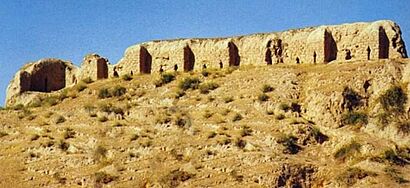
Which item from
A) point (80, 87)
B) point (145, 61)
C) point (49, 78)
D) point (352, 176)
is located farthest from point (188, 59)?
point (352, 176)

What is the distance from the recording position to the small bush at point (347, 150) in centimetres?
4409

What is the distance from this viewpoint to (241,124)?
1845 inches

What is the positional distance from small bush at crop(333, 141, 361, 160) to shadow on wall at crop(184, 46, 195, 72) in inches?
402

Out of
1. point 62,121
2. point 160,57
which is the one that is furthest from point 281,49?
point 62,121

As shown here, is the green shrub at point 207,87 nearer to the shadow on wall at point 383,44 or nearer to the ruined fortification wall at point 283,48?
the ruined fortification wall at point 283,48

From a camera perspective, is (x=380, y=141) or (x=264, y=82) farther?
(x=264, y=82)

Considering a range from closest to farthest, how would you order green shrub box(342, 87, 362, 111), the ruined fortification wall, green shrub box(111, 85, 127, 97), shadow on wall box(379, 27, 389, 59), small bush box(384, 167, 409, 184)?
small bush box(384, 167, 409, 184) < green shrub box(342, 87, 362, 111) < shadow on wall box(379, 27, 389, 59) < the ruined fortification wall < green shrub box(111, 85, 127, 97)

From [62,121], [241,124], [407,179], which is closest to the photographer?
[407,179]

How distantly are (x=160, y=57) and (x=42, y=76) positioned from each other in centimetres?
623

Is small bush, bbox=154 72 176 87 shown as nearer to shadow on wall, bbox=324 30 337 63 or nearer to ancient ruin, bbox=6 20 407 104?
ancient ruin, bbox=6 20 407 104

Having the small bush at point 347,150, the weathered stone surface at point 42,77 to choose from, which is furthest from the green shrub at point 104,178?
the weathered stone surface at point 42,77

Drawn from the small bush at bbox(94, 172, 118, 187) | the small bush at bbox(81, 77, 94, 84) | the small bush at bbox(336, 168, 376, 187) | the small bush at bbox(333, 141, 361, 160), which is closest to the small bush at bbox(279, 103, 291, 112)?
the small bush at bbox(333, 141, 361, 160)

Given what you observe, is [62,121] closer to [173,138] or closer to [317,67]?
[173,138]

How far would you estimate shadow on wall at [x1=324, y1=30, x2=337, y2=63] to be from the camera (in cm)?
4934
